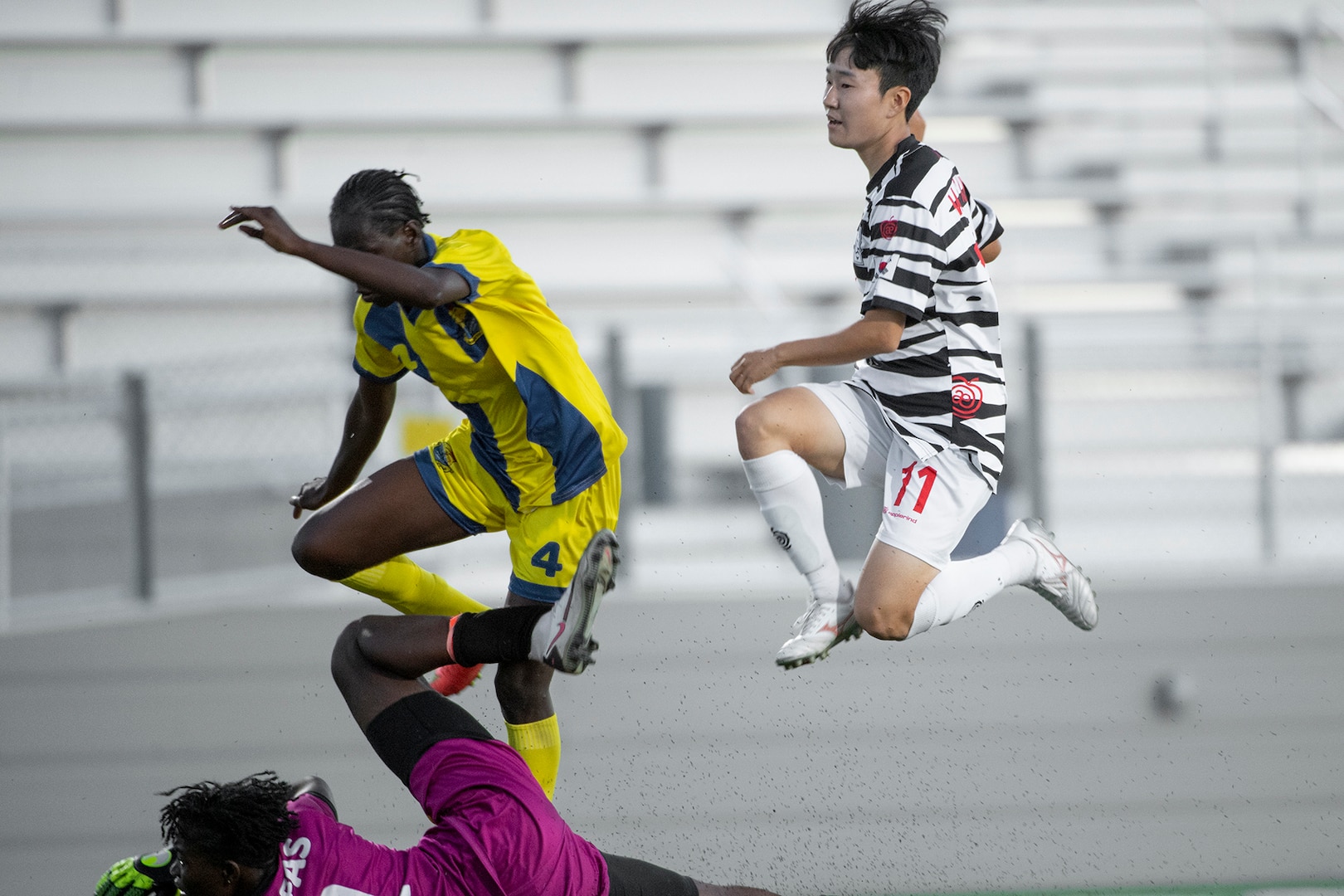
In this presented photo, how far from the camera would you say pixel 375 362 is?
2627mm

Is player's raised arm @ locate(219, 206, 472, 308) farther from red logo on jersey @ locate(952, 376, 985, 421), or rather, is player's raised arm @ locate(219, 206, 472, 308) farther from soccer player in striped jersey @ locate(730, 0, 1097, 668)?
red logo on jersey @ locate(952, 376, 985, 421)

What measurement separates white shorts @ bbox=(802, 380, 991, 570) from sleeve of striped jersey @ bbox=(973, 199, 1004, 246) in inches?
16.8

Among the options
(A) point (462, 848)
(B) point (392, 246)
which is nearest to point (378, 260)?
(B) point (392, 246)

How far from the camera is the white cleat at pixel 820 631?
256cm

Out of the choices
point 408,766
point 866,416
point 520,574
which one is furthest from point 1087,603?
point 408,766

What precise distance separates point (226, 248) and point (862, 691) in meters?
3.60

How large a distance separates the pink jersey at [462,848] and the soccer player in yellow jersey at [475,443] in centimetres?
30

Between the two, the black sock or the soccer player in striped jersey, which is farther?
the soccer player in striped jersey

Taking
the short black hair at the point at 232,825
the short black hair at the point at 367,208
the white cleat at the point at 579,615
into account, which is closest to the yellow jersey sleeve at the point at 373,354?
the short black hair at the point at 367,208

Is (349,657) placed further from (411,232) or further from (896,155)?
(896,155)

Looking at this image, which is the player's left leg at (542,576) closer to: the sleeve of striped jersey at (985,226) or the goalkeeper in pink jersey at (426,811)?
the goalkeeper in pink jersey at (426,811)

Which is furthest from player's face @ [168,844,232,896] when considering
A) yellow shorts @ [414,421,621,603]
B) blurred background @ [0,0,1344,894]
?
blurred background @ [0,0,1344,894]

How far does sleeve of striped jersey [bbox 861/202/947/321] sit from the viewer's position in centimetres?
241

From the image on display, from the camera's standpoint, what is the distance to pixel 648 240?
6.73 meters
